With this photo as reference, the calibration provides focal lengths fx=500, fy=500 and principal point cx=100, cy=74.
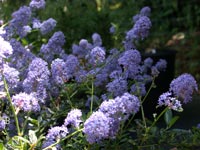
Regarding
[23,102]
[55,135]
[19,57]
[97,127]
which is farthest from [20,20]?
[97,127]

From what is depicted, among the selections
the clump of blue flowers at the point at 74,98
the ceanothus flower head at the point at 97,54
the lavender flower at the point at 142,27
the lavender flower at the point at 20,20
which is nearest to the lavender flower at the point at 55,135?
the clump of blue flowers at the point at 74,98

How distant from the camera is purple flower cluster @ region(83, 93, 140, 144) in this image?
2.08 meters

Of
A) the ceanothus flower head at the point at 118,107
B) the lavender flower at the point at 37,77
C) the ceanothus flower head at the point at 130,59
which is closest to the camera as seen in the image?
the ceanothus flower head at the point at 118,107

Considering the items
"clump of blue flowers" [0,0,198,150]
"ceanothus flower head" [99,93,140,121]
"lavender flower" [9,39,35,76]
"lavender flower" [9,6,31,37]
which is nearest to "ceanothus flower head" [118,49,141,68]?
"clump of blue flowers" [0,0,198,150]

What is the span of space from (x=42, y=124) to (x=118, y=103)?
24.9 inches

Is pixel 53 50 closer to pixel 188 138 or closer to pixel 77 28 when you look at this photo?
pixel 188 138

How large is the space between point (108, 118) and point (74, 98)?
1.18m

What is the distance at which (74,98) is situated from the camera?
333 cm

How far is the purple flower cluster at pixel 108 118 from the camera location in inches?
81.7

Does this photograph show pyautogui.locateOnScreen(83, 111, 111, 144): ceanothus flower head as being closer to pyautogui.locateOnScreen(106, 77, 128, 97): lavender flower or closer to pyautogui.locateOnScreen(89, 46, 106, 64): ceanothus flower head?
pyautogui.locateOnScreen(106, 77, 128, 97): lavender flower

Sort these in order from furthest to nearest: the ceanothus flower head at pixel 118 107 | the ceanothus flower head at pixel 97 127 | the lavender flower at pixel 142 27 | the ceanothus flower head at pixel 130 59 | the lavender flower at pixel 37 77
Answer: the lavender flower at pixel 142 27
the ceanothus flower head at pixel 130 59
the lavender flower at pixel 37 77
the ceanothus flower head at pixel 118 107
the ceanothus flower head at pixel 97 127

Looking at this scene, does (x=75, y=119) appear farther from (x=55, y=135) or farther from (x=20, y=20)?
(x=20, y=20)

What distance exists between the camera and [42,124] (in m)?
2.69

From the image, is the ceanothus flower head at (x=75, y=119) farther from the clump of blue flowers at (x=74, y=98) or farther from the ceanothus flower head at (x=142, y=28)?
the ceanothus flower head at (x=142, y=28)
